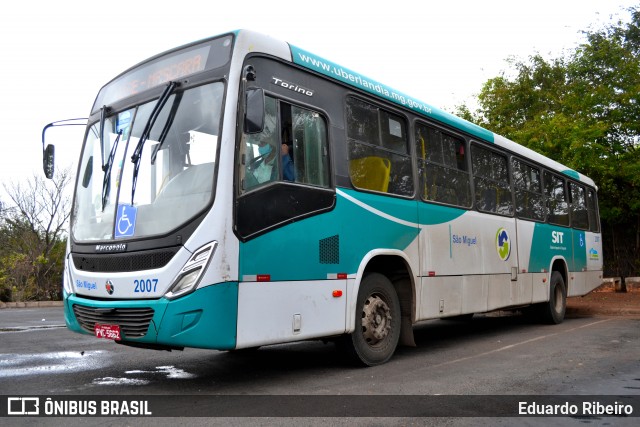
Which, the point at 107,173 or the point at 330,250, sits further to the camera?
the point at 330,250

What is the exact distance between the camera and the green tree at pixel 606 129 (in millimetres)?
17172

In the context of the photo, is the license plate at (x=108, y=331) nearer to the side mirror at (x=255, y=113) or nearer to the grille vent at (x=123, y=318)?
the grille vent at (x=123, y=318)

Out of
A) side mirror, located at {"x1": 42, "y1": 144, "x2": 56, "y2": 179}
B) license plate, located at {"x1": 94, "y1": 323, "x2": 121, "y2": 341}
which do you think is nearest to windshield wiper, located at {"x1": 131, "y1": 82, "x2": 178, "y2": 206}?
license plate, located at {"x1": 94, "y1": 323, "x2": 121, "y2": 341}

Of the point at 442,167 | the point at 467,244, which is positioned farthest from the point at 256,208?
the point at 467,244

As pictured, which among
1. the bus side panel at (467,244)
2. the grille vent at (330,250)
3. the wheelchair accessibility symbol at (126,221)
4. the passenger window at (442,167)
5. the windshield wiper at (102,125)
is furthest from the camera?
the passenger window at (442,167)

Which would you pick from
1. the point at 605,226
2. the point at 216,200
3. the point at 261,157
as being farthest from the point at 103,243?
the point at 605,226

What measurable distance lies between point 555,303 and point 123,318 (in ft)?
31.3

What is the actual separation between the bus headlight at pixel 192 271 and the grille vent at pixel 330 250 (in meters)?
1.39

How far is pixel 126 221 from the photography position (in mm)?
5781

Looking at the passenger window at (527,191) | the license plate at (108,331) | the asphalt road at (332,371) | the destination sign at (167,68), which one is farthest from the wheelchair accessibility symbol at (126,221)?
the passenger window at (527,191)

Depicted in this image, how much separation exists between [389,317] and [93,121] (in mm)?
4195

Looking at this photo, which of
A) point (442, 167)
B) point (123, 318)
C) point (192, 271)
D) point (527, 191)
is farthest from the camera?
point (527, 191)

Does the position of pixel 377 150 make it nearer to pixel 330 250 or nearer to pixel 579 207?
pixel 330 250

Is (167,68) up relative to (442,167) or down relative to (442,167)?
up
